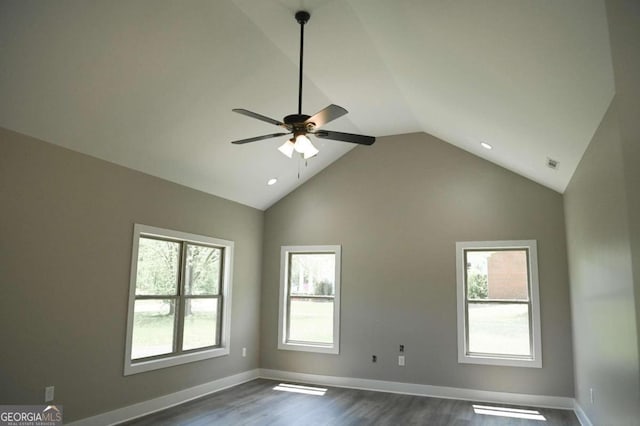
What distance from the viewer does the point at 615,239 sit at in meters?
3.00

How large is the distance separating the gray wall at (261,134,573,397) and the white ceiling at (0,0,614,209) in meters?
0.70

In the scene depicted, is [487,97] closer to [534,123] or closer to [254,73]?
[534,123]

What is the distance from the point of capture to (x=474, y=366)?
6.05 metres

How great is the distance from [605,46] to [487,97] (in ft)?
5.30

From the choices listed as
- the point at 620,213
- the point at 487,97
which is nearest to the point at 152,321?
the point at 487,97

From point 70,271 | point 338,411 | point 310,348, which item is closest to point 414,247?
point 310,348

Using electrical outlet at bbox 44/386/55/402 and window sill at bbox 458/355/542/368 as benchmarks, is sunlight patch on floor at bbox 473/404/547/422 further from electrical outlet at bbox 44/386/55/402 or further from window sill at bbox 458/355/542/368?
electrical outlet at bbox 44/386/55/402

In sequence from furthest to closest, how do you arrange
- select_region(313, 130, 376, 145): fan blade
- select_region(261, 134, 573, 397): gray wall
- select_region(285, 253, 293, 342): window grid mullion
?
1. select_region(285, 253, 293, 342): window grid mullion
2. select_region(261, 134, 573, 397): gray wall
3. select_region(313, 130, 376, 145): fan blade

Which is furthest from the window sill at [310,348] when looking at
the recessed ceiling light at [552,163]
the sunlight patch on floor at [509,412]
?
the recessed ceiling light at [552,163]

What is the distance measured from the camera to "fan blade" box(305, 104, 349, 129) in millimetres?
3045

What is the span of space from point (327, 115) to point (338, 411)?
3.76 metres

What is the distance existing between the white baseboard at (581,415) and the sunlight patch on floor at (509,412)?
1.21 feet

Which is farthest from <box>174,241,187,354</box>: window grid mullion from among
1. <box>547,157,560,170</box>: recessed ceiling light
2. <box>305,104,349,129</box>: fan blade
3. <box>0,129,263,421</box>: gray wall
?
<box>547,157,560,170</box>: recessed ceiling light

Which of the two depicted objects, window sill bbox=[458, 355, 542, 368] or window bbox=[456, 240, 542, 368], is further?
window bbox=[456, 240, 542, 368]
